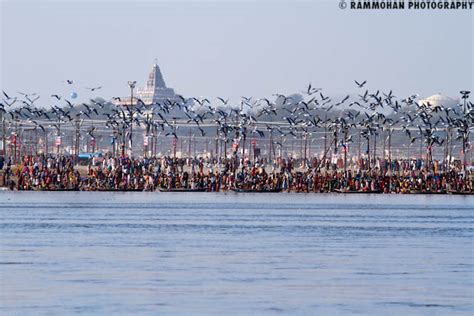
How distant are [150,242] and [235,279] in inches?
622

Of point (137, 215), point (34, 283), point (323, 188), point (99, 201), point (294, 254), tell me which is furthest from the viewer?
point (323, 188)

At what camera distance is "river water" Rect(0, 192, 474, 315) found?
40125 mm

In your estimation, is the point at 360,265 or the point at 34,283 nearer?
the point at 34,283

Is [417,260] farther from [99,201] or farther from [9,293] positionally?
[99,201]

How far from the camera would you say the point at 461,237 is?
6662 centimetres

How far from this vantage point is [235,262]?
51.3 m

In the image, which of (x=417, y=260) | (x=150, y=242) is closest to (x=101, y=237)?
(x=150, y=242)

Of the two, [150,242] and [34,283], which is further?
[150,242]

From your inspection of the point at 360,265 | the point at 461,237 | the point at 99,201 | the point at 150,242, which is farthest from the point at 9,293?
the point at 99,201

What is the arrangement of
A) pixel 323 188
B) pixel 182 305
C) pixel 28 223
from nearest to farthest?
pixel 182 305 → pixel 28 223 → pixel 323 188

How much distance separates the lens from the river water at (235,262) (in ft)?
132

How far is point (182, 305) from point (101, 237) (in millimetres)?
24457

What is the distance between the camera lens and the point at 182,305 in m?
39.7

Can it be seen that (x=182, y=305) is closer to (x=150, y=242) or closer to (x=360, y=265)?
(x=360, y=265)
